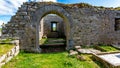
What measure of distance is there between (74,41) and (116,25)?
12.0 ft

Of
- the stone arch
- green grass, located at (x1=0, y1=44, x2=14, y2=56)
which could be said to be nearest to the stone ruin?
the stone arch

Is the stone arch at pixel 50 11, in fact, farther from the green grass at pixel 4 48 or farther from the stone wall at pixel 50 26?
the stone wall at pixel 50 26

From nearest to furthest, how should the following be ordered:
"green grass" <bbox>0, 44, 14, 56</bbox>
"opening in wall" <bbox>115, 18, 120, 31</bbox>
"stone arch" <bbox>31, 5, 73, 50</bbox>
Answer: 1. "green grass" <bbox>0, 44, 14, 56</bbox>
2. "stone arch" <bbox>31, 5, 73, 50</bbox>
3. "opening in wall" <bbox>115, 18, 120, 31</bbox>

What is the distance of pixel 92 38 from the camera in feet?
28.2

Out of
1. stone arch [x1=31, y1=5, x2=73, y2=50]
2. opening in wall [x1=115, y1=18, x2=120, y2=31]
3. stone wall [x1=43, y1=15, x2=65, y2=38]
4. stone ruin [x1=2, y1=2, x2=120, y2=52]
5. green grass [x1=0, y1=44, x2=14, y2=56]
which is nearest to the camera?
green grass [x1=0, y1=44, x2=14, y2=56]

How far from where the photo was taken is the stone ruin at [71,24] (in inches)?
295

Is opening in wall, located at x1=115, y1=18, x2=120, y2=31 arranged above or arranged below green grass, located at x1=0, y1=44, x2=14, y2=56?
above

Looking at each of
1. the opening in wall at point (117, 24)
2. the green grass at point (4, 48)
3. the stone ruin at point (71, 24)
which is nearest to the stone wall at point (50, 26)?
the opening in wall at point (117, 24)

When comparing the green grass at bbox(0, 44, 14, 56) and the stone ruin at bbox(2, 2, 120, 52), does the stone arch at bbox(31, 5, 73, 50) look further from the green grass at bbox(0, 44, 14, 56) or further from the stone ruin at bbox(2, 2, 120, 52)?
the green grass at bbox(0, 44, 14, 56)

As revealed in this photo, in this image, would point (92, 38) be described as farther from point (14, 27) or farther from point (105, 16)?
point (14, 27)

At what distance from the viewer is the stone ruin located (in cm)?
750

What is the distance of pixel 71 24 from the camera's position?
8.09m

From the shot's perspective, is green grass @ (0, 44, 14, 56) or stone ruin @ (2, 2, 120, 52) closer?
green grass @ (0, 44, 14, 56)

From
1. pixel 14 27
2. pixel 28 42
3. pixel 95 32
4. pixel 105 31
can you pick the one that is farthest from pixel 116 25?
pixel 14 27
